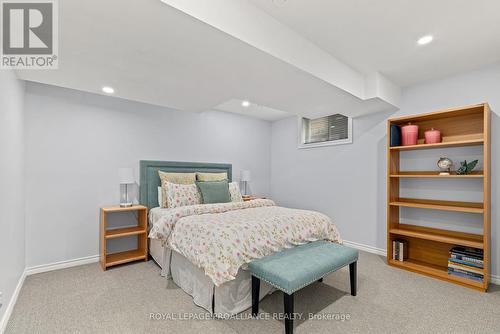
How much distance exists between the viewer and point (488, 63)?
267cm

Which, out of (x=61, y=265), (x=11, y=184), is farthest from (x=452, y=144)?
(x=61, y=265)

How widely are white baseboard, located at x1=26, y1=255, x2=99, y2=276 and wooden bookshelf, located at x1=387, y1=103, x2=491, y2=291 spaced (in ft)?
12.8

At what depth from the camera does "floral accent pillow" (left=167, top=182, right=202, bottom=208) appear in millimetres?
3248

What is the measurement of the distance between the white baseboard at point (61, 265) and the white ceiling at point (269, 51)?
6.97 ft

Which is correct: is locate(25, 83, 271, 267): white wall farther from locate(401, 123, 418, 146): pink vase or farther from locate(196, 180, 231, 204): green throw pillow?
locate(401, 123, 418, 146): pink vase

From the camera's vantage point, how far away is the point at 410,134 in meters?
3.05

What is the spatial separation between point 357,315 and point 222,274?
1199mm

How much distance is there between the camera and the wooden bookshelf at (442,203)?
2.47 metres

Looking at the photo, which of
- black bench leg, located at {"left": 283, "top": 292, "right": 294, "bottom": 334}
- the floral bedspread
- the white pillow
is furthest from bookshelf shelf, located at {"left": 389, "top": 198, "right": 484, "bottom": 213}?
the white pillow

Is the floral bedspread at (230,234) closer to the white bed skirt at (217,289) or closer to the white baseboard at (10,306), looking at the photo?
the white bed skirt at (217,289)

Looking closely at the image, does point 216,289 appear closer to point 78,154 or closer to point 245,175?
point 78,154

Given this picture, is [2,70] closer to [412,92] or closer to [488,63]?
[412,92]

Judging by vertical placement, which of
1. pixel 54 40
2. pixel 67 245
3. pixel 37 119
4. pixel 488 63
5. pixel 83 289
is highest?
pixel 488 63

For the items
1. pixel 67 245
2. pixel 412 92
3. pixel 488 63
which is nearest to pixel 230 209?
pixel 67 245
